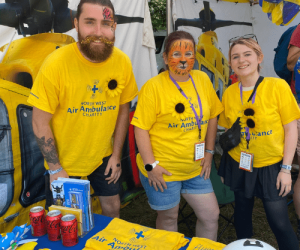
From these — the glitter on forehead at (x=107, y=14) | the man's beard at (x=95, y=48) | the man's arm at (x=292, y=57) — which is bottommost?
the man's arm at (x=292, y=57)

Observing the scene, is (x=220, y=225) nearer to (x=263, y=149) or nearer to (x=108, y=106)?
(x=263, y=149)

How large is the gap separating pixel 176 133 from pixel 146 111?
24 cm

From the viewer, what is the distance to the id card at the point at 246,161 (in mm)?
1672

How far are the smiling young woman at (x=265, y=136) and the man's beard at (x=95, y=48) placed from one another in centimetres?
83

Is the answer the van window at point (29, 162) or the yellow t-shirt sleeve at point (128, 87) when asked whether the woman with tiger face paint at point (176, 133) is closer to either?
the yellow t-shirt sleeve at point (128, 87)

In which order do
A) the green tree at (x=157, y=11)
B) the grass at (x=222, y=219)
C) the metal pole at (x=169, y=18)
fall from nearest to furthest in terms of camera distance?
the grass at (x=222, y=219), the metal pole at (x=169, y=18), the green tree at (x=157, y=11)

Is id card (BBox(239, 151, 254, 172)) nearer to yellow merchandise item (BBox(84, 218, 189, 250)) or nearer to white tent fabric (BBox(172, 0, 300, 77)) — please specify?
yellow merchandise item (BBox(84, 218, 189, 250))

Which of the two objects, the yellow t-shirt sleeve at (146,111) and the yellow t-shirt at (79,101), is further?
the yellow t-shirt sleeve at (146,111)

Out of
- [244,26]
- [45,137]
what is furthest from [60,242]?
[244,26]

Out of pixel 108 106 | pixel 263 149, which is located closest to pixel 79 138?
pixel 108 106

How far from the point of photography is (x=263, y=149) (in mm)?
1662

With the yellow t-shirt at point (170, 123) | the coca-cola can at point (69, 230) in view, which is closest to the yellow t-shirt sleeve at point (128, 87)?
the yellow t-shirt at point (170, 123)

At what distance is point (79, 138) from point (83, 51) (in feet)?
1.85

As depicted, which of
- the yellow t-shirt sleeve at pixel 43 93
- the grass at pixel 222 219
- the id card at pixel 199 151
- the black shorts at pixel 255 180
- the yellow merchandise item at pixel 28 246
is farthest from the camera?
the grass at pixel 222 219
